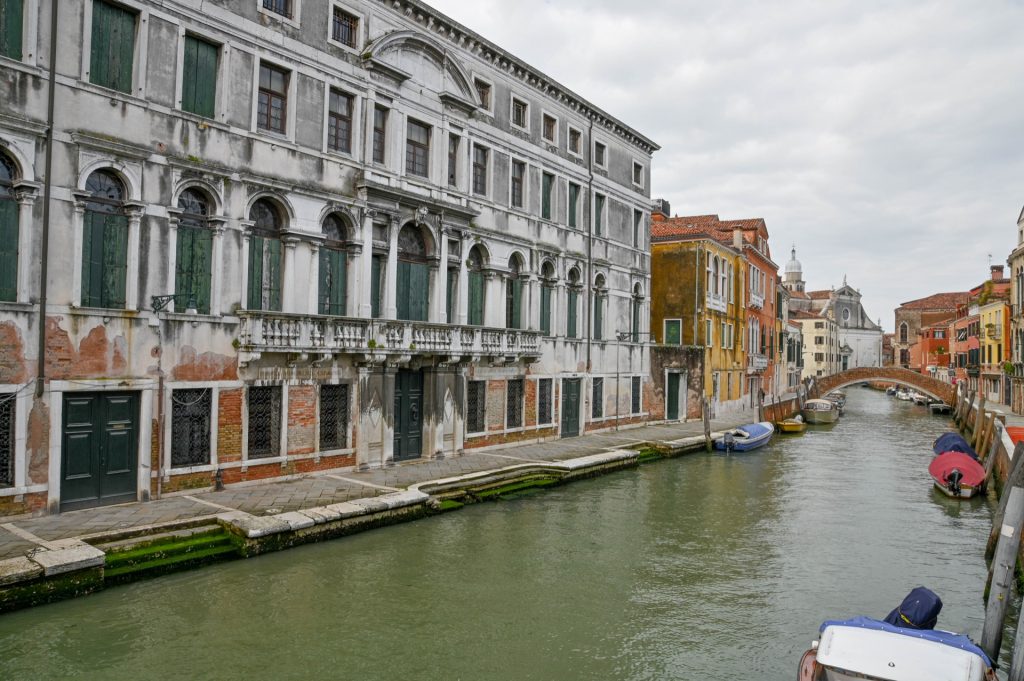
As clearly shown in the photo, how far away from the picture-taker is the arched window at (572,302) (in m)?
23.8

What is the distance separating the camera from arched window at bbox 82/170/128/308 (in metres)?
11.9

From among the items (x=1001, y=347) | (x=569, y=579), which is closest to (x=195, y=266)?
(x=569, y=579)

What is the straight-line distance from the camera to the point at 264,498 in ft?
43.0

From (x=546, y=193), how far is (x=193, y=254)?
1227 cm

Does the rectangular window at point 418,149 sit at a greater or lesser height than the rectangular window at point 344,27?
lesser

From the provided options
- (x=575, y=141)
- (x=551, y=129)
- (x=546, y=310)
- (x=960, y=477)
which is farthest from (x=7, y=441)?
(x=960, y=477)

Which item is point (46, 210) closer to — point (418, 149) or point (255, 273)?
point (255, 273)

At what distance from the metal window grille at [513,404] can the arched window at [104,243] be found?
1119 centimetres

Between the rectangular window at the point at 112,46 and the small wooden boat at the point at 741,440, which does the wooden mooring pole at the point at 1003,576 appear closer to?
the rectangular window at the point at 112,46

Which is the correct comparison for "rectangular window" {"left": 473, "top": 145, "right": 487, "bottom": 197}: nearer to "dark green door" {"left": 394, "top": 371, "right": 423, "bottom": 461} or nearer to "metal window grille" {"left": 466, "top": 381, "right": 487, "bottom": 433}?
"metal window grille" {"left": 466, "top": 381, "right": 487, "bottom": 433}

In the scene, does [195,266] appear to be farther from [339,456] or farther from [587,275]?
[587,275]

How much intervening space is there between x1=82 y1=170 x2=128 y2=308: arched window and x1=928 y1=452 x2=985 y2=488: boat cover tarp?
65.0 ft

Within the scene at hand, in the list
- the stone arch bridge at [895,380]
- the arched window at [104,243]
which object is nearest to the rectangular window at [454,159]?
the arched window at [104,243]

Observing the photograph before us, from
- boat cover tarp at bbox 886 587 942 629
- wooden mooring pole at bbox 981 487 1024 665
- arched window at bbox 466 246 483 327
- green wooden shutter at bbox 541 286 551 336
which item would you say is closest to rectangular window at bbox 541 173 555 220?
green wooden shutter at bbox 541 286 551 336
